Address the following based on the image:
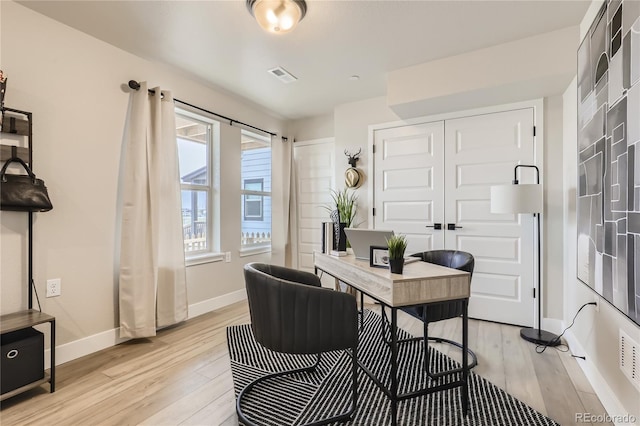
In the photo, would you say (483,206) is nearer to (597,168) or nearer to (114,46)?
(597,168)

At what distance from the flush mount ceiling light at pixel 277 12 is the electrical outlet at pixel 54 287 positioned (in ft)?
7.84

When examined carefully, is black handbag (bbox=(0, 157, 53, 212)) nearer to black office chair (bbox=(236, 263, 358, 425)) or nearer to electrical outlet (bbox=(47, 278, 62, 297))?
electrical outlet (bbox=(47, 278, 62, 297))

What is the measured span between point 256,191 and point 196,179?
0.94 meters

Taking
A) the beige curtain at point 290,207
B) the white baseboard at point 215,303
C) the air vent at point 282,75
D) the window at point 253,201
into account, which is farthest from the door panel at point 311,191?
the air vent at point 282,75

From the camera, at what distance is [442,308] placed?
2.10m

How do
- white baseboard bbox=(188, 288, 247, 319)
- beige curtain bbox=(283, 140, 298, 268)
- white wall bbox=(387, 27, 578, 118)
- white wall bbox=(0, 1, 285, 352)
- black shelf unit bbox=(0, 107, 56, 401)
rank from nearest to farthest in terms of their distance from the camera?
black shelf unit bbox=(0, 107, 56, 401) → white wall bbox=(0, 1, 285, 352) → white wall bbox=(387, 27, 578, 118) → white baseboard bbox=(188, 288, 247, 319) → beige curtain bbox=(283, 140, 298, 268)

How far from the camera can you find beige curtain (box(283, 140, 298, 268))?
4.69 meters

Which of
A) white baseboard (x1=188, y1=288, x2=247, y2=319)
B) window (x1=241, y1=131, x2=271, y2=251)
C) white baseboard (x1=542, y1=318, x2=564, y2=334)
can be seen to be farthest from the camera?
window (x1=241, y1=131, x2=271, y2=251)

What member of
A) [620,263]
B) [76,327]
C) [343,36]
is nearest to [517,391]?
[620,263]

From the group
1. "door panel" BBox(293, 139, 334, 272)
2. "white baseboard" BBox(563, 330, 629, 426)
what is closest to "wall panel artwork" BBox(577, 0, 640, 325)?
"white baseboard" BBox(563, 330, 629, 426)

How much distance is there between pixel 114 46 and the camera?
266cm

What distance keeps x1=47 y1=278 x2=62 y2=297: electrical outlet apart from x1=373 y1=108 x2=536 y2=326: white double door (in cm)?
314

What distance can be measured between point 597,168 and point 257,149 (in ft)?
12.4

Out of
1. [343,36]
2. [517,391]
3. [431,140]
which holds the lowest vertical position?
[517,391]
